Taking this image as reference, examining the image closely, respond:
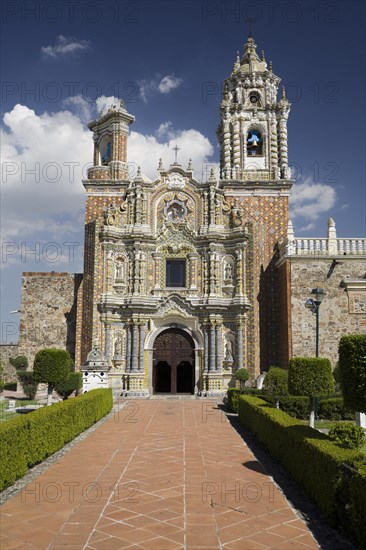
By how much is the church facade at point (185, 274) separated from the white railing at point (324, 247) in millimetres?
62

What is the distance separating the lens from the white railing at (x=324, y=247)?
2530cm

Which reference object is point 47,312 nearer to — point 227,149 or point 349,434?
point 227,149

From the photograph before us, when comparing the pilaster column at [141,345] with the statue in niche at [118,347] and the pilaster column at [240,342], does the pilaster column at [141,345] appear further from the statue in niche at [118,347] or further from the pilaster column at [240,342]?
the pilaster column at [240,342]

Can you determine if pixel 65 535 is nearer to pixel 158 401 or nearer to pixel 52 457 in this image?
pixel 52 457

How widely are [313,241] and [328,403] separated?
9920mm

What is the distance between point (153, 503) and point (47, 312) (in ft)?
75.6

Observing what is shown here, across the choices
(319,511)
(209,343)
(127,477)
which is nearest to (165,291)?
(209,343)

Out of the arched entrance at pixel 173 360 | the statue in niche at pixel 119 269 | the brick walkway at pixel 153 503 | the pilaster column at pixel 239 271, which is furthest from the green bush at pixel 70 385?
the pilaster column at pixel 239 271

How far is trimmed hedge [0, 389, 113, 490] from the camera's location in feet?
29.3

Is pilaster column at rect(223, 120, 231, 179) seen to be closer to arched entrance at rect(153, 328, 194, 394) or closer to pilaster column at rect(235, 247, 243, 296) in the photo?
pilaster column at rect(235, 247, 243, 296)

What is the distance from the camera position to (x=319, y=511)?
774cm

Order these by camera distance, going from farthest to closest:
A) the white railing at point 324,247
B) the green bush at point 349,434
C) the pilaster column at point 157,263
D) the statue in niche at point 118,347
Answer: the pilaster column at point 157,263
the statue in niche at point 118,347
the white railing at point 324,247
the green bush at point 349,434

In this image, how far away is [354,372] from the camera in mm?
8781

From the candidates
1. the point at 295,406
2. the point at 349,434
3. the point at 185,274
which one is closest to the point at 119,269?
the point at 185,274
